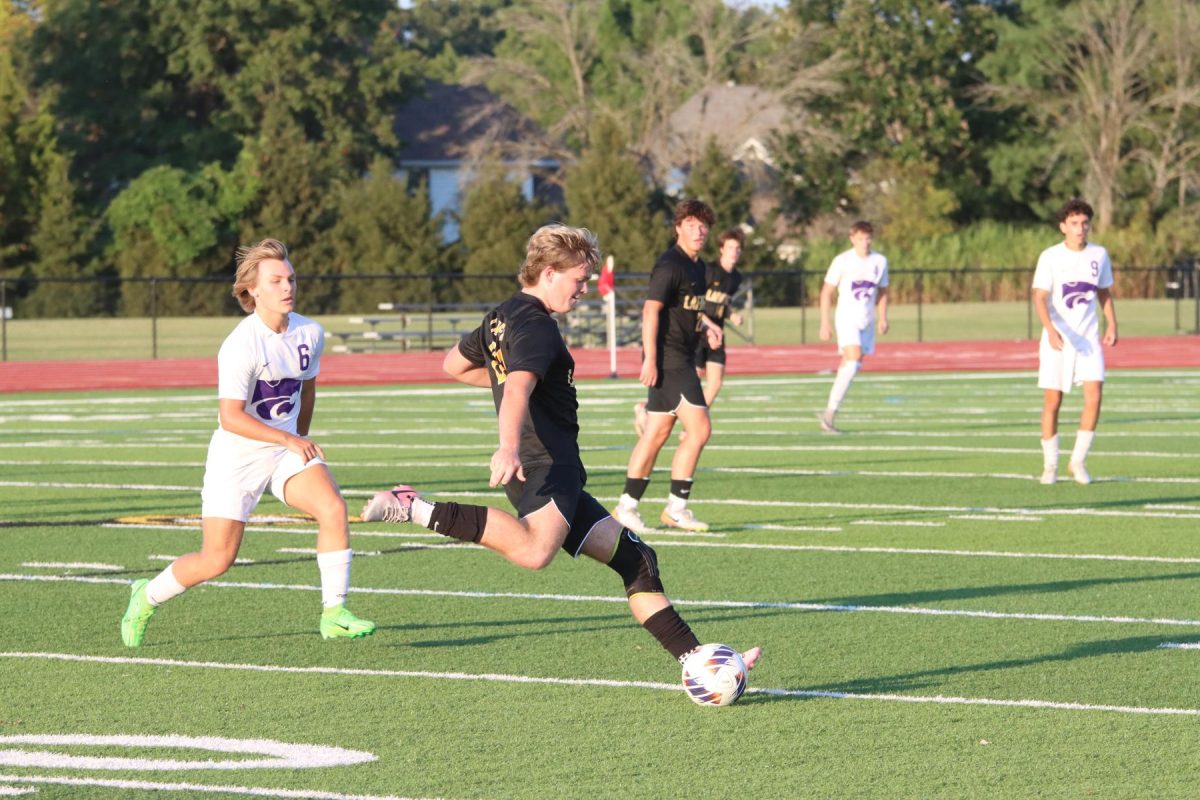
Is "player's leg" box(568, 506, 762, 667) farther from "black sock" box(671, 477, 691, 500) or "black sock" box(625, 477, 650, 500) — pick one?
"black sock" box(671, 477, 691, 500)

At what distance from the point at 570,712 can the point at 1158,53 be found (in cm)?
6654

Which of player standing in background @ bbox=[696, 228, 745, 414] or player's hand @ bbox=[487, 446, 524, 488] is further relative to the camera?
player standing in background @ bbox=[696, 228, 745, 414]

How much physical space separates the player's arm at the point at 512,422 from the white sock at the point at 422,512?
37 centimetres

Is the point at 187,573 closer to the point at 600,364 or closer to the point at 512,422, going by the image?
the point at 512,422

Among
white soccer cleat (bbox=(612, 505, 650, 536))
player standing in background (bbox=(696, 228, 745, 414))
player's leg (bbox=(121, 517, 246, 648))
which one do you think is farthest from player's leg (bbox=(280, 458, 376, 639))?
player standing in background (bbox=(696, 228, 745, 414))

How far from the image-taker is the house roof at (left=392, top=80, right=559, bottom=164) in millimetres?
71000

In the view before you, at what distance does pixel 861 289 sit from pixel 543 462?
1266cm

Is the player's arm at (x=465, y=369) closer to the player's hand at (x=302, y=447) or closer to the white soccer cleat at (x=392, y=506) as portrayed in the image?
the white soccer cleat at (x=392, y=506)

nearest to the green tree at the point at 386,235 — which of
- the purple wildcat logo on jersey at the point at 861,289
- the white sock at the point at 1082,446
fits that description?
the purple wildcat logo on jersey at the point at 861,289

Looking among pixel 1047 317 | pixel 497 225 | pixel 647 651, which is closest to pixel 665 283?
pixel 1047 317

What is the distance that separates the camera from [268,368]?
7438 mm

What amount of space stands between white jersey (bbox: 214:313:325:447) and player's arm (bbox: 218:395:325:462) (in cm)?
4

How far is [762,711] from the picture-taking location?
6637 mm

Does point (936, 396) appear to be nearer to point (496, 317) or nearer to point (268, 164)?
point (496, 317)
